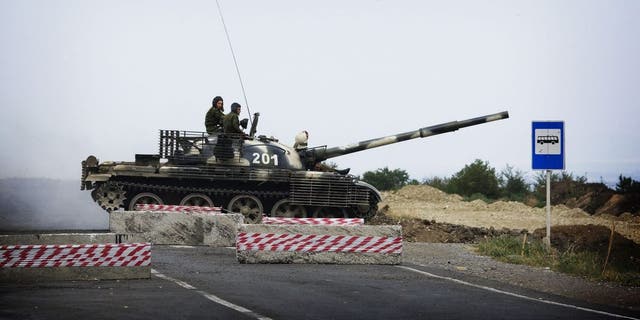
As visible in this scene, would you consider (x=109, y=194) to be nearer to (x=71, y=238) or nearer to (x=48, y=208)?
(x=71, y=238)

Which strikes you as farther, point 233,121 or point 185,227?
point 233,121

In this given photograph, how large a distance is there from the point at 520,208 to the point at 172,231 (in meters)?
25.6

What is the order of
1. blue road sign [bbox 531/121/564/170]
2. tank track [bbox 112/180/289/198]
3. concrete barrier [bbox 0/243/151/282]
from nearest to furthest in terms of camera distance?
concrete barrier [bbox 0/243/151/282] → blue road sign [bbox 531/121/564/170] → tank track [bbox 112/180/289/198]

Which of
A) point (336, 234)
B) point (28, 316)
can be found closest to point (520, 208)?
point (336, 234)

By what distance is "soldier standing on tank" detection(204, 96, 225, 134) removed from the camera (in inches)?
1166

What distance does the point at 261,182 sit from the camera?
29359 mm

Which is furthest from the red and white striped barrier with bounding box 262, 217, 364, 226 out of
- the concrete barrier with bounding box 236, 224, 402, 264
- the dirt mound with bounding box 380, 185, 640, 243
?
the dirt mound with bounding box 380, 185, 640, 243

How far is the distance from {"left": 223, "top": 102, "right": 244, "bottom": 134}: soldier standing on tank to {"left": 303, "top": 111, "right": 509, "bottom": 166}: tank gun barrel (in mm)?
2590

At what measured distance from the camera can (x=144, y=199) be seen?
95.7ft

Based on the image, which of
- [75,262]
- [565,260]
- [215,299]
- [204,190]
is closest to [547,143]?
[565,260]

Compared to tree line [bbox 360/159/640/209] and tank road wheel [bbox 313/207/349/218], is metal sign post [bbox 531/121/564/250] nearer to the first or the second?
tank road wheel [bbox 313/207/349/218]

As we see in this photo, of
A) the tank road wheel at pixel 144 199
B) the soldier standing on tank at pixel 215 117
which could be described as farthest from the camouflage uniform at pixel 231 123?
the tank road wheel at pixel 144 199

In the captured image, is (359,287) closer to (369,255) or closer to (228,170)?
(369,255)

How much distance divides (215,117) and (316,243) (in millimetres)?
12860
